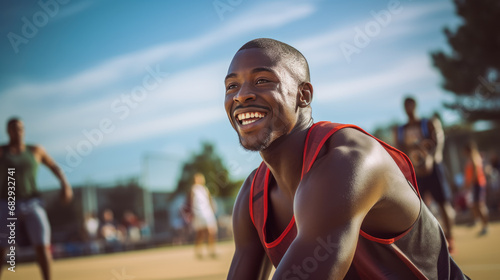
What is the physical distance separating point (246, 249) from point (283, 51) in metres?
0.85

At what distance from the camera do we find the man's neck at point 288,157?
5.59 ft

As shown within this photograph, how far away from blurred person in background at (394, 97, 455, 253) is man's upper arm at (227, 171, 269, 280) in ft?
15.4

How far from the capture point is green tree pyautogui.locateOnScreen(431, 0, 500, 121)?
850 inches

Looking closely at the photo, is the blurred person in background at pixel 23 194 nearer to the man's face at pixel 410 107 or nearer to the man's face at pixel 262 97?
the man's face at pixel 262 97

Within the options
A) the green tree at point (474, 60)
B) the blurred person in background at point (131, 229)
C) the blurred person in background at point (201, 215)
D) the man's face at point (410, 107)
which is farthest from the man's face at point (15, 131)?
the green tree at point (474, 60)

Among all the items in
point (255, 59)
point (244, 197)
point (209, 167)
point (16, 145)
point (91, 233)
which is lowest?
point (209, 167)

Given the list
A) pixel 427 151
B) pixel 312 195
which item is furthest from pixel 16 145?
pixel 427 151

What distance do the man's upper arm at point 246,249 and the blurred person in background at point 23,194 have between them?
3.92 metres

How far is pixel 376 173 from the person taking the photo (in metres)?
1.40

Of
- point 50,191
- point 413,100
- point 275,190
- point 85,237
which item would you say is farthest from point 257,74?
point 50,191

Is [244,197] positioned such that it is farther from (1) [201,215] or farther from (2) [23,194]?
A: (1) [201,215]

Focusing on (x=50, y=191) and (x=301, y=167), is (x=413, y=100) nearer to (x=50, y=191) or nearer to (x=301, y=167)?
(x=301, y=167)

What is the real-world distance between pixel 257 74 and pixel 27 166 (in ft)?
14.8

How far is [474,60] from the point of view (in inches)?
884
